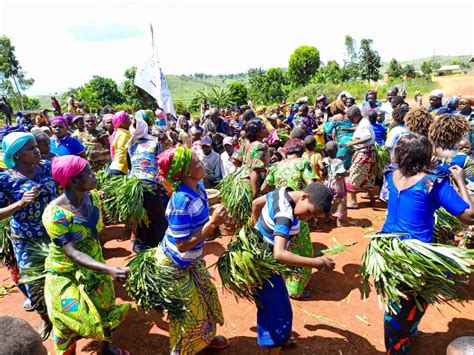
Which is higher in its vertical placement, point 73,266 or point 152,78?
point 152,78

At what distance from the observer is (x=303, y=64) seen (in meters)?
48.5

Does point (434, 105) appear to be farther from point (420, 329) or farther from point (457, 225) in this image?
point (420, 329)

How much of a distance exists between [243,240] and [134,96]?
134ft

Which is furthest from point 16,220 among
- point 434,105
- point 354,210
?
point 434,105

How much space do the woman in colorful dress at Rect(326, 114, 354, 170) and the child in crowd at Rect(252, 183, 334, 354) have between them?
169 inches

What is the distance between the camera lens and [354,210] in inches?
271

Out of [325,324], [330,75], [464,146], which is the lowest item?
[325,324]

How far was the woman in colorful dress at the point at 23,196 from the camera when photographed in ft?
10.4

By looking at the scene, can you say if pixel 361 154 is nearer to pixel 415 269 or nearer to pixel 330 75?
pixel 415 269

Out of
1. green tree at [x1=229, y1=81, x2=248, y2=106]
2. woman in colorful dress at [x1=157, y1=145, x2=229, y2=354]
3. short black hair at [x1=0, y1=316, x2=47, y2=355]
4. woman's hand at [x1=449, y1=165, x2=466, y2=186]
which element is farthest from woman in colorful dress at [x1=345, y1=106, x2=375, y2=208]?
green tree at [x1=229, y1=81, x2=248, y2=106]

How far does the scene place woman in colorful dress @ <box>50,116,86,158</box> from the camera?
503 centimetres

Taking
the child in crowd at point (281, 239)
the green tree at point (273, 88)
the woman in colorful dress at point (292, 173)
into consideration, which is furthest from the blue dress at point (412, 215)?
the green tree at point (273, 88)

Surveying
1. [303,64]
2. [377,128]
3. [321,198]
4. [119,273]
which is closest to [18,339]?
[119,273]

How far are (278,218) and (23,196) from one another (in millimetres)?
2367
